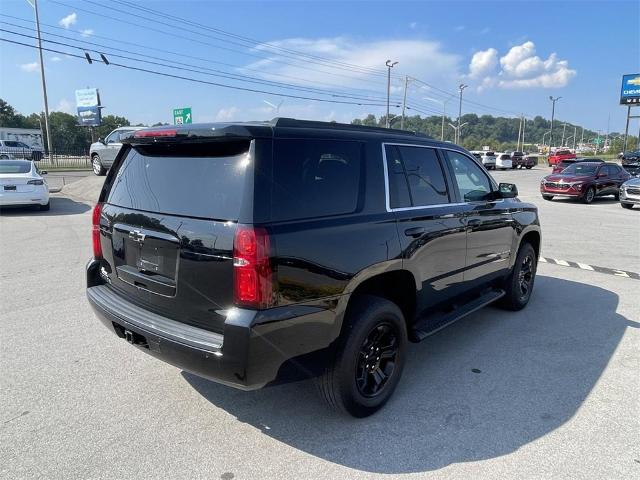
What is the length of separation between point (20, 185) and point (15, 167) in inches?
35.4

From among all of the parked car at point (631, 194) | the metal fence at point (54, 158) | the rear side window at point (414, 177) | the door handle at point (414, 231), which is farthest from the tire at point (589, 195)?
the metal fence at point (54, 158)

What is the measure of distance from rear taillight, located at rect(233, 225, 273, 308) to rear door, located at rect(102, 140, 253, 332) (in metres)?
0.05

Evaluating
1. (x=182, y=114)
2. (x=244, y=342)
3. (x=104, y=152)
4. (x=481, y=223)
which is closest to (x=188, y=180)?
(x=244, y=342)

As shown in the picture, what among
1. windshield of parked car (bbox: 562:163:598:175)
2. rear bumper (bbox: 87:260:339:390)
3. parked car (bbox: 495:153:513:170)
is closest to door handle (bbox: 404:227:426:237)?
rear bumper (bbox: 87:260:339:390)

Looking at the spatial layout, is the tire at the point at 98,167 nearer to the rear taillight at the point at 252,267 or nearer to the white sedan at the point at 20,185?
the white sedan at the point at 20,185

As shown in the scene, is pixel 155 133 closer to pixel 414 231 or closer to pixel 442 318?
pixel 414 231

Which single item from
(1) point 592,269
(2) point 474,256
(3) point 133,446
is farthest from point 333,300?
(1) point 592,269

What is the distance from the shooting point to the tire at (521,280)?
530 centimetres

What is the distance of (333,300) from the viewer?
2824 mm

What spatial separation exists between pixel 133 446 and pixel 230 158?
1.84 metres

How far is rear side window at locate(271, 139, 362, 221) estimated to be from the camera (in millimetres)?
2672

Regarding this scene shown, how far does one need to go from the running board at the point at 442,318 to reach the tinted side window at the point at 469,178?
100cm

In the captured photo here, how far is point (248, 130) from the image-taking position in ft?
8.62

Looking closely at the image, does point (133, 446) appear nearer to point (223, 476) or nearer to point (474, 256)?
point (223, 476)
